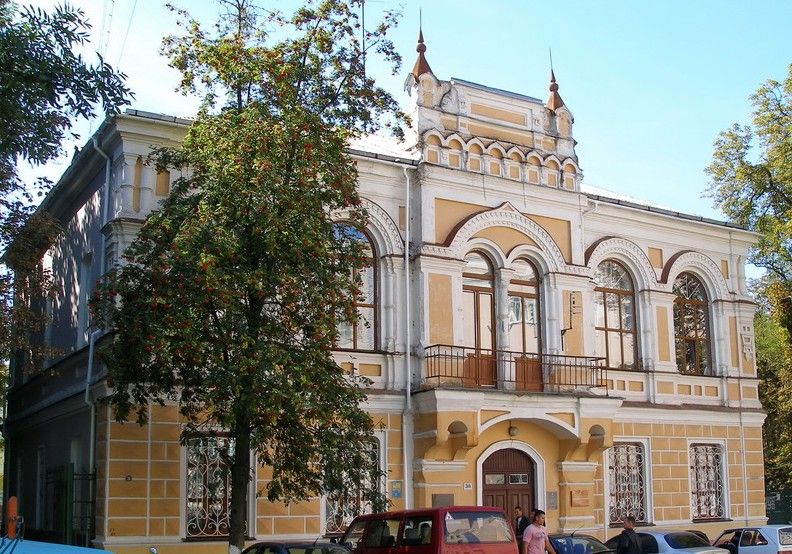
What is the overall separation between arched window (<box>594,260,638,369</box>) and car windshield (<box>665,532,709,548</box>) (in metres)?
Result: 6.58

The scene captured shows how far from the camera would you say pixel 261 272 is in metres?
15.6

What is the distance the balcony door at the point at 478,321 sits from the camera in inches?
899

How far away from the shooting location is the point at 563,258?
2461 cm

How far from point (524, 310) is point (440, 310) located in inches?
105

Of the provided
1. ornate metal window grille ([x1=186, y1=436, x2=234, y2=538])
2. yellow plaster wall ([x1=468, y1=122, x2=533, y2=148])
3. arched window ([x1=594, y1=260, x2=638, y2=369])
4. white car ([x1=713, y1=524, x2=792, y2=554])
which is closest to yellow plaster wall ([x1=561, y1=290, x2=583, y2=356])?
arched window ([x1=594, y1=260, x2=638, y2=369])

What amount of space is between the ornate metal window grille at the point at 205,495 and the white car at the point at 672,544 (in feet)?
24.5

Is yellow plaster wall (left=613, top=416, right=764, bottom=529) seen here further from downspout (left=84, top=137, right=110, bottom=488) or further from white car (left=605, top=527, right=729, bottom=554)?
downspout (left=84, top=137, right=110, bottom=488)

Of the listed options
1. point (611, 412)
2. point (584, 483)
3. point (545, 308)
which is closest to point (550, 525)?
point (584, 483)

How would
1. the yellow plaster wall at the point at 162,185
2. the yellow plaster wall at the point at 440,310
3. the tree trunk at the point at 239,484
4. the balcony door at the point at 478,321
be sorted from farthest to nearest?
the balcony door at the point at 478,321 → the yellow plaster wall at the point at 440,310 → the yellow plaster wall at the point at 162,185 → the tree trunk at the point at 239,484

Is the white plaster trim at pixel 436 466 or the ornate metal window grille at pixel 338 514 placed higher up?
the white plaster trim at pixel 436 466

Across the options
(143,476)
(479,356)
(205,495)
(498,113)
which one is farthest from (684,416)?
(143,476)

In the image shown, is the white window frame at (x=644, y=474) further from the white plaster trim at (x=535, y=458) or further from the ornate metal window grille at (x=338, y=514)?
the ornate metal window grille at (x=338, y=514)

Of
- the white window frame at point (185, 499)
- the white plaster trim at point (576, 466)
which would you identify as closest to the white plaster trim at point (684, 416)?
the white plaster trim at point (576, 466)

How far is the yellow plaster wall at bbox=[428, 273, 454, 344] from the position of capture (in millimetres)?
22531
